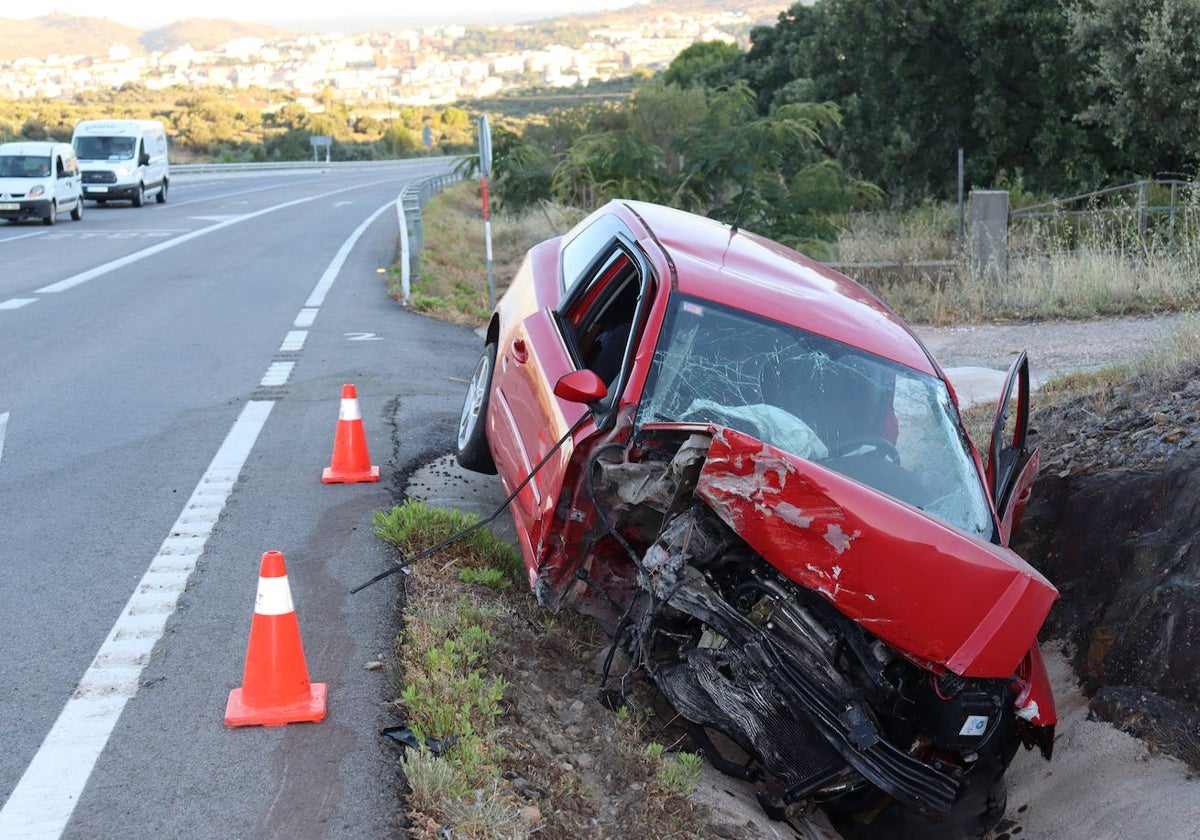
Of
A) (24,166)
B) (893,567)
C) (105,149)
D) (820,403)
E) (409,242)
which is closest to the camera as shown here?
(893,567)

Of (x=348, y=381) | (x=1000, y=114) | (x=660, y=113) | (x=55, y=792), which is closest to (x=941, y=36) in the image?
(x=1000, y=114)

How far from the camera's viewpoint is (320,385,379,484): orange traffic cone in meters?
7.87

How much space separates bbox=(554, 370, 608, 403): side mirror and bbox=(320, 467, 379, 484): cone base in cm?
307

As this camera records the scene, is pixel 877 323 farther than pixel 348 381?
No

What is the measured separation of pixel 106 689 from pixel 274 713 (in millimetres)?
727

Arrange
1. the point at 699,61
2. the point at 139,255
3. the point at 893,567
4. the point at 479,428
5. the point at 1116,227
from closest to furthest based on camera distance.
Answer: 1. the point at 893,567
2. the point at 479,428
3. the point at 1116,227
4. the point at 139,255
5. the point at 699,61

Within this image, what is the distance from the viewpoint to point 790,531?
14.7 ft

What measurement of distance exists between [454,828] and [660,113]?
27646mm

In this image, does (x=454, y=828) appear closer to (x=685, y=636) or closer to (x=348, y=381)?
(x=685, y=636)

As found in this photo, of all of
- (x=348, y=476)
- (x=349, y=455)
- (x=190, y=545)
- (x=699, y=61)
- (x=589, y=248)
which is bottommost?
(x=190, y=545)

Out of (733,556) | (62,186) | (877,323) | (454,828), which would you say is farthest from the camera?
(62,186)

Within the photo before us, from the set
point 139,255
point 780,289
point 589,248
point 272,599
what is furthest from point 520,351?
point 139,255

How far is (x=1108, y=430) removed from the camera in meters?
7.69

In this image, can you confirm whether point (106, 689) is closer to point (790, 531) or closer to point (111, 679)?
point (111, 679)
